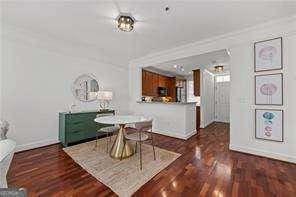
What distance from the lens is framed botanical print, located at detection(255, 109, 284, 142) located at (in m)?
2.80

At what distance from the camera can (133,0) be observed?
7.32ft

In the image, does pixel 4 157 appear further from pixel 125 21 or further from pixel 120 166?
pixel 125 21

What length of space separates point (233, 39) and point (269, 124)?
1825mm

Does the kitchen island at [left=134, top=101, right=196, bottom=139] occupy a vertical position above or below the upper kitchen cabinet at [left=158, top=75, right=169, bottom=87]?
below

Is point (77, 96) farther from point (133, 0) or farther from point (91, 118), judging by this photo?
point (133, 0)

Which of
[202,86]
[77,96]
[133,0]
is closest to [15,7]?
[133,0]

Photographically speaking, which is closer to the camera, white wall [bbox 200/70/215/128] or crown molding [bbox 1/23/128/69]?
crown molding [bbox 1/23/128/69]

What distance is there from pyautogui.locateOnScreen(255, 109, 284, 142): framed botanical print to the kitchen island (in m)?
1.63

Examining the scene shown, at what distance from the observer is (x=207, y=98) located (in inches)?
250

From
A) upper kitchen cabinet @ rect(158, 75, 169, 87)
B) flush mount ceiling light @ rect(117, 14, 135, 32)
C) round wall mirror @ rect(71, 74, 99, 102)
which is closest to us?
flush mount ceiling light @ rect(117, 14, 135, 32)

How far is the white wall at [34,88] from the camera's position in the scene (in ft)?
10.3

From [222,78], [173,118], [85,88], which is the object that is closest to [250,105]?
[173,118]

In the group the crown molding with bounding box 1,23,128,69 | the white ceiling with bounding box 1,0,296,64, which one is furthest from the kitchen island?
the crown molding with bounding box 1,23,128,69

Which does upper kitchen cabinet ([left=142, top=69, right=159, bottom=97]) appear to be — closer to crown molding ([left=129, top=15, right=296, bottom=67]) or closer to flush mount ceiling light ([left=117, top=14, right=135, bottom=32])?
crown molding ([left=129, top=15, right=296, bottom=67])
